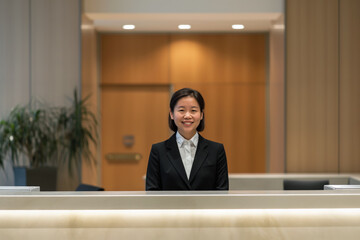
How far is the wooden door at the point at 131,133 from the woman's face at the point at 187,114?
4845 millimetres

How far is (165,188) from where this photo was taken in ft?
7.89

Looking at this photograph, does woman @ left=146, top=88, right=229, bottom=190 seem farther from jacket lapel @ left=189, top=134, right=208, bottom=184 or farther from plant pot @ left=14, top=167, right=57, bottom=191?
plant pot @ left=14, top=167, right=57, bottom=191

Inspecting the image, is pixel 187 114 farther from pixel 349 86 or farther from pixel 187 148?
pixel 349 86

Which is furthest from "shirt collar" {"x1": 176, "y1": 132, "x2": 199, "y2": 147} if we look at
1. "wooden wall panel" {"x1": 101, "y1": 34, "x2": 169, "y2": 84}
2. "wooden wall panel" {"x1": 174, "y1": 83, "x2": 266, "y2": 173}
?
"wooden wall panel" {"x1": 101, "y1": 34, "x2": 169, "y2": 84}

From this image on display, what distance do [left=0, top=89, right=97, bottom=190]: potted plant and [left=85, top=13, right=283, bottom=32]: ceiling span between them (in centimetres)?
129

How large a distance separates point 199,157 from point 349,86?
3743 mm

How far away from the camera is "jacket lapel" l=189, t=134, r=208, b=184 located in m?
2.39

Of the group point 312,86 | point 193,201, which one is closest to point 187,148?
point 193,201

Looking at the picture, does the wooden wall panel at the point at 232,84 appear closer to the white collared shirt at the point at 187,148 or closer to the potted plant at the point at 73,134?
the potted plant at the point at 73,134

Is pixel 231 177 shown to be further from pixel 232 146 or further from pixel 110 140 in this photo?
pixel 110 140

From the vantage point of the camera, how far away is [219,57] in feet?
23.7

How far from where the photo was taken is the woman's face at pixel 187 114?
2.38 m

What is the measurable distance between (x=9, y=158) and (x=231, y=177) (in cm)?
276

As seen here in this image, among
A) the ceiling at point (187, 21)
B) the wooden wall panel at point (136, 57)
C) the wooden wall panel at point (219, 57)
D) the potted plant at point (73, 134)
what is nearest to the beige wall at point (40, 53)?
the potted plant at point (73, 134)
